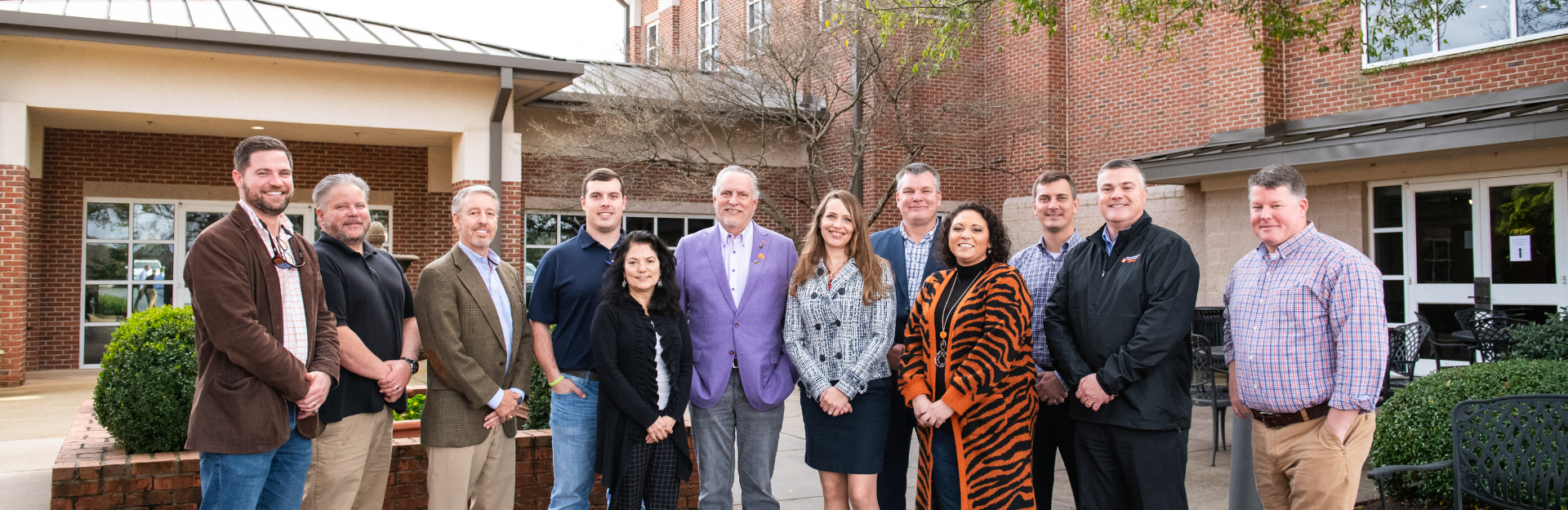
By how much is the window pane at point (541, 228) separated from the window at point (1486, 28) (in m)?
11.8

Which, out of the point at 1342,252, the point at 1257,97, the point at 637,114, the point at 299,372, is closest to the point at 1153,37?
the point at 1257,97

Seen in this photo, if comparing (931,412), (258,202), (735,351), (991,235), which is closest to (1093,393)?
(931,412)

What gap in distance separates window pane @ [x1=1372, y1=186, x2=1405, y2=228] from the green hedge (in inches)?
301

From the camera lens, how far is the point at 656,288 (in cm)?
396

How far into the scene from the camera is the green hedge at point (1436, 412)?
4.61 m

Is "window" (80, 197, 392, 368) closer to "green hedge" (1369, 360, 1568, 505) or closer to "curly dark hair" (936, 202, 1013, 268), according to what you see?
"curly dark hair" (936, 202, 1013, 268)

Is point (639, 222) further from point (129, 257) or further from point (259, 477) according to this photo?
point (259, 477)

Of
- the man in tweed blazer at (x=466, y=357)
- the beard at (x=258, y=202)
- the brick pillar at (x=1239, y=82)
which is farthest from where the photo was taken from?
the brick pillar at (x=1239, y=82)

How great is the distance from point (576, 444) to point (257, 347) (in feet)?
4.56

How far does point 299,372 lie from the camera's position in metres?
3.23

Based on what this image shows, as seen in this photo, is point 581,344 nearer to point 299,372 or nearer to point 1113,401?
point 299,372

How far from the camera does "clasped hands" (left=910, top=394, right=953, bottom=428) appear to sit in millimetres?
3859

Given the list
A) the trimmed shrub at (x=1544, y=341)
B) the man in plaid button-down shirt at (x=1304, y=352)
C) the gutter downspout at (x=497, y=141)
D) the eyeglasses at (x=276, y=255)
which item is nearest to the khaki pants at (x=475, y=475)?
the eyeglasses at (x=276, y=255)

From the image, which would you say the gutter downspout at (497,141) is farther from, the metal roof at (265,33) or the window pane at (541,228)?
the window pane at (541,228)
